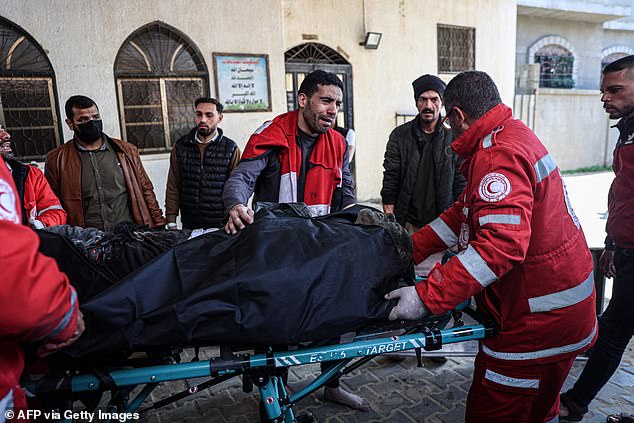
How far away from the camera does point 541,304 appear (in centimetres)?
182

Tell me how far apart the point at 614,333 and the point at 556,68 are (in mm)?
14313

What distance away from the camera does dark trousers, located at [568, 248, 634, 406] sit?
2531 millimetres

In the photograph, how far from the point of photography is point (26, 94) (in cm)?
483

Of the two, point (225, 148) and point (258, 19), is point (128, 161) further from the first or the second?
point (258, 19)

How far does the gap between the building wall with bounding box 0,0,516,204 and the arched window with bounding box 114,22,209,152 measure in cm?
13

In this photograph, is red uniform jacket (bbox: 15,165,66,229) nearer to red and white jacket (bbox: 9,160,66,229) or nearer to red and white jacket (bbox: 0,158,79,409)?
red and white jacket (bbox: 9,160,66,229)

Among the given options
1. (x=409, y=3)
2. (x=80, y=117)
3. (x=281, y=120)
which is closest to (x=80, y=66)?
(x=80, y=117)

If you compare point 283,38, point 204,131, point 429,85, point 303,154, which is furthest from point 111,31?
point 429,85

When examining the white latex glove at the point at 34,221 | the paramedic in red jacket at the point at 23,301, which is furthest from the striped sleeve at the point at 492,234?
the white latex glove at the point at 34,221

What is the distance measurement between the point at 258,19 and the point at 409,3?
13.3ft

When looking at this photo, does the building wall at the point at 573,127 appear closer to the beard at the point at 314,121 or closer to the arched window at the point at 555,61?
the arched window at the point at 555,61

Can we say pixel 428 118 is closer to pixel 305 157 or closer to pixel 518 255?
pixel 305 157

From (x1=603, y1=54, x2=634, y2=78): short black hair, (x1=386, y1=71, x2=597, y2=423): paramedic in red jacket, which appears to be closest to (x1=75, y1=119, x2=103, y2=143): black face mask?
(x1=386, y1=71, x2=597, y2=423): paramedic in red jacket

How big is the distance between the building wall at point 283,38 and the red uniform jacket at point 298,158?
3141 mm
